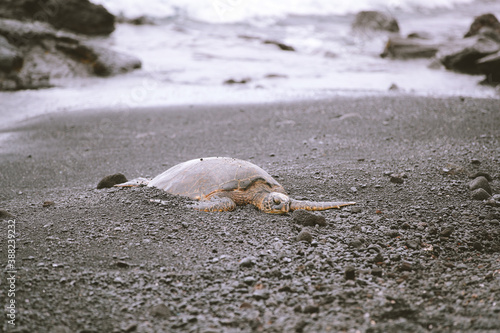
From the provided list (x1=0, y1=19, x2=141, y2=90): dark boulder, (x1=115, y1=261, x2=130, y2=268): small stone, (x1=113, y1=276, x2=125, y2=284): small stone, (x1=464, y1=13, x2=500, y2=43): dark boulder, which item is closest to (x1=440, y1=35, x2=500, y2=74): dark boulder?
(x1=464, y1=13, x2=500, y2=43): dark boulder

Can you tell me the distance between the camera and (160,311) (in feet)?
7.46

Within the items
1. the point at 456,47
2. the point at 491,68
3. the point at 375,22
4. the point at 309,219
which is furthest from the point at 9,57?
the point at 375,22

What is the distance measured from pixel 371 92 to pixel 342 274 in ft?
23.7

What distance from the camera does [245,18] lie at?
24.5m

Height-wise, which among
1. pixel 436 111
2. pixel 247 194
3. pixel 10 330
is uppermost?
pixel 436 111

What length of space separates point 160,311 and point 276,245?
3.37 feet

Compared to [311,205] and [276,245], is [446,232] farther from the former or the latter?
[276,245]

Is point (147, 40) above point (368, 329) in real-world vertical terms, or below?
above

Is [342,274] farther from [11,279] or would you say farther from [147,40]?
[147,40]

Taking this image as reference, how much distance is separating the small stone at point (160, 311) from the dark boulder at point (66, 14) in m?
16.7

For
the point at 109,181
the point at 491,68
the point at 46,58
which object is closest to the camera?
the point at 109,181

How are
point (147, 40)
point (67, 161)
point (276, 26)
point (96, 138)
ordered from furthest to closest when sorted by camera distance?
→ 1. point (276, 26)
2. point (147, 40)
3. point (96, 138)
4. point (67, 161)

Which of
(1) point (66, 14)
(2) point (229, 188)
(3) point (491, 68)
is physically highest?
(1) point (66, 14)

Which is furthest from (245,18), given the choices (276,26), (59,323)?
(59,323)
